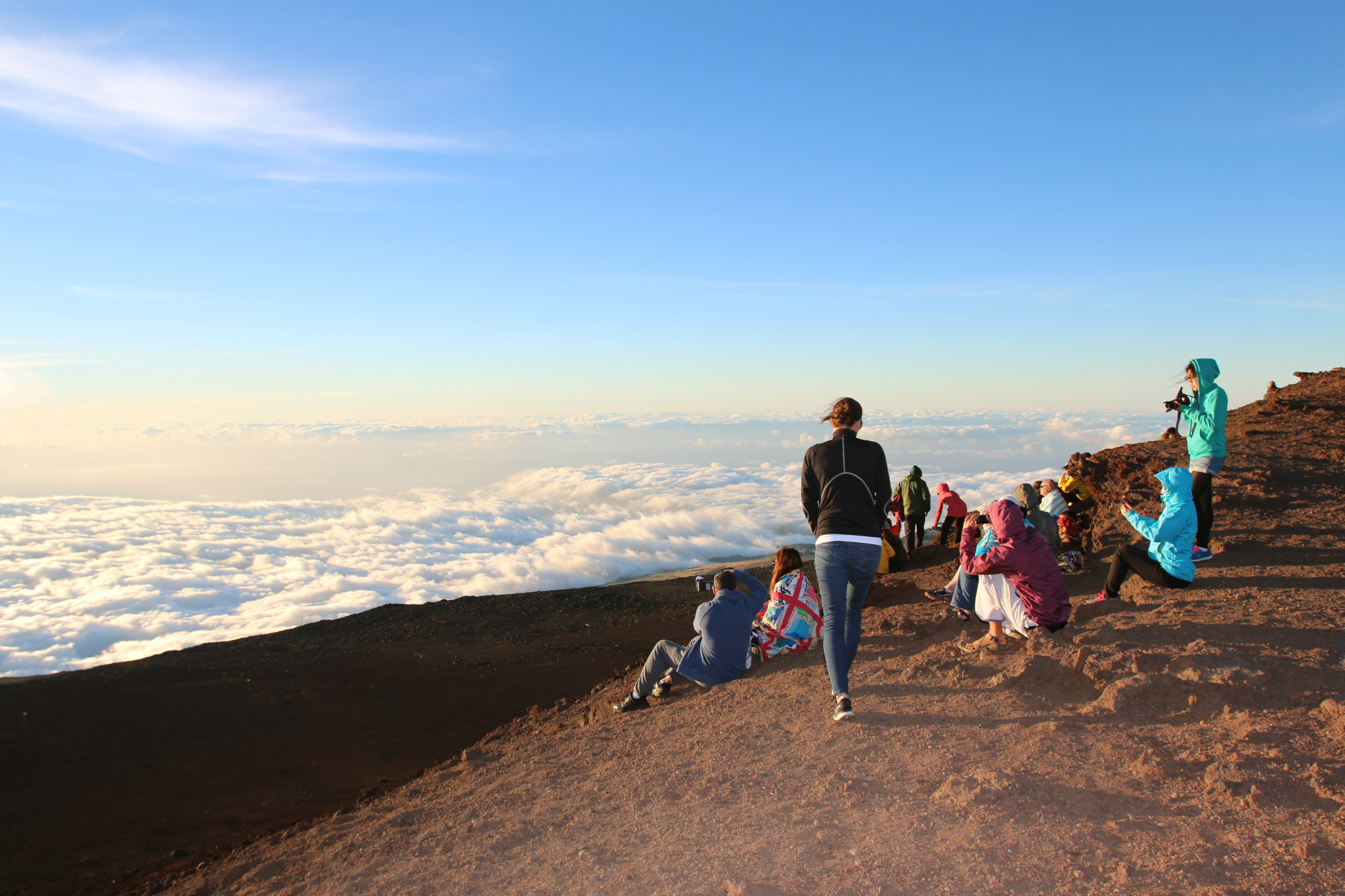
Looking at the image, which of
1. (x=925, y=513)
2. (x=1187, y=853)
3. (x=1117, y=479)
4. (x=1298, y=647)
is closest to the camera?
(x=1187, y=853)

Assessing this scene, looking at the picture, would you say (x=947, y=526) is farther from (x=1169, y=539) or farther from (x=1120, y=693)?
(x=1120, y=693)

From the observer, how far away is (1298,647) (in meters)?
4.89

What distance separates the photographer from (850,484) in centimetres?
452

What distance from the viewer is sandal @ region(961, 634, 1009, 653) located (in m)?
5.71

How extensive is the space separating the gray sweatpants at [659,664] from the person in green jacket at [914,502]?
20.6 feet

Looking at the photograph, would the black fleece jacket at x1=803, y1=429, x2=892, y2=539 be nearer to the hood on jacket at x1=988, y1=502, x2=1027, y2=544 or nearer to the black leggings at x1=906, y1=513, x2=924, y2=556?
the hood on jacket at x1=988, y1=502, x2=1027, y2=544

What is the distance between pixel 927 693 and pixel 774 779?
1634mm

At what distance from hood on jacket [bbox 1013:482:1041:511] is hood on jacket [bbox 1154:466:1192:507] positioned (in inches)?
75.3

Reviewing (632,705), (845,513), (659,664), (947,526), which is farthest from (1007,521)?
(947,526)

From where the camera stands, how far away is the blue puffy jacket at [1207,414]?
6.79 meters

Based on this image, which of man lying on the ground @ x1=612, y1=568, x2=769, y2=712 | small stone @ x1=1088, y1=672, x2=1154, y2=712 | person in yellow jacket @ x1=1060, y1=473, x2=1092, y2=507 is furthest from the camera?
person in yellow jacket @ x1=1060, y1=473, x2=1092, y2=507

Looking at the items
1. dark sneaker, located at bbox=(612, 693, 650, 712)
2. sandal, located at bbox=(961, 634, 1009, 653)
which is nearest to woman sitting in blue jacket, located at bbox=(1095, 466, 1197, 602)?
sandal, located at bbox=(961, 634, 1009, 653)

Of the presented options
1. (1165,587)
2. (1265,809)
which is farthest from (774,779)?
(1165,587)

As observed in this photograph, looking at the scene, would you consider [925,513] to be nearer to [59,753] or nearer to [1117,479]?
[1117,479]
